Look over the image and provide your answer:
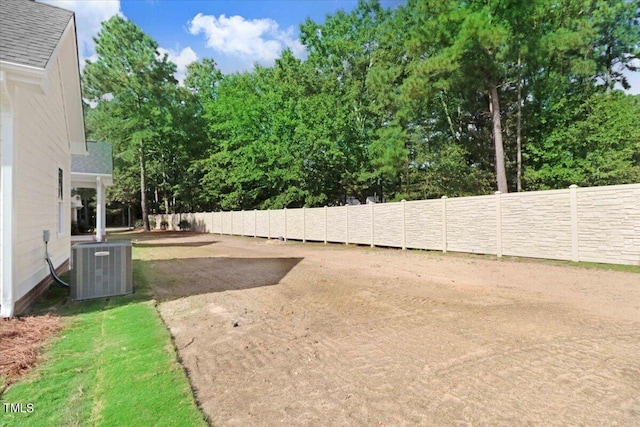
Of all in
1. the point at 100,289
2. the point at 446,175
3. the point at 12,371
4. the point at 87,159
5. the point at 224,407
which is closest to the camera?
the point at 224,407

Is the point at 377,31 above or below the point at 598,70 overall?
above

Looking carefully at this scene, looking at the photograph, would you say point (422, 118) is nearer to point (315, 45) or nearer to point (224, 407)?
point (315, 45)

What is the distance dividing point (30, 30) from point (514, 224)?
39.6 feet

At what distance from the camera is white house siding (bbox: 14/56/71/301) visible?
5336mm

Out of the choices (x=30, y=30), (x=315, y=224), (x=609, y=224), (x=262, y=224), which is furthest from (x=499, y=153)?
(x=30, y=30)

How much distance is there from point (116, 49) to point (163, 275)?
2892 cm

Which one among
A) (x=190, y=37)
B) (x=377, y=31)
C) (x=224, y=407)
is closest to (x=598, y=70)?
(x=377, y=31)

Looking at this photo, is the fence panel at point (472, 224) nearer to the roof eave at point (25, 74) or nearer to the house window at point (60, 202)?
the roof eave at point (25, 74)

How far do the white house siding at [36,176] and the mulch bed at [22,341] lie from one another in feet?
1.77

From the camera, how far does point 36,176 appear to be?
6.48 meters

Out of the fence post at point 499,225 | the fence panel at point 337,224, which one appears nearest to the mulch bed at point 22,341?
the fence post at point 499,225

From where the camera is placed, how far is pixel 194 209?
4041cm

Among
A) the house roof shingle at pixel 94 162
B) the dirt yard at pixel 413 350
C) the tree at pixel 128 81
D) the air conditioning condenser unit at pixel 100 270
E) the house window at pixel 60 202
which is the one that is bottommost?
the dirt yard at pixel 413 350

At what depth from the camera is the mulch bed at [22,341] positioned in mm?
3381
